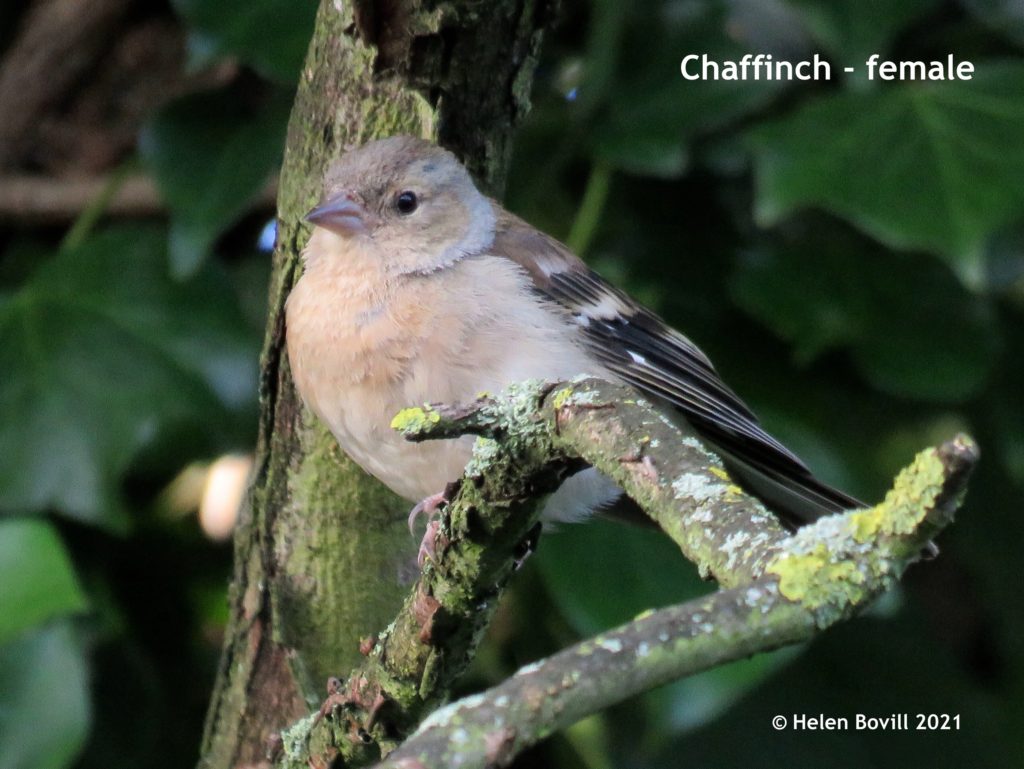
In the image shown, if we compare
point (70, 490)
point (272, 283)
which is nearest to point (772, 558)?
point (272, 283)

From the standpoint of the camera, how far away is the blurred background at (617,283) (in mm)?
2775

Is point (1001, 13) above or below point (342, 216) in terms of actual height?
above

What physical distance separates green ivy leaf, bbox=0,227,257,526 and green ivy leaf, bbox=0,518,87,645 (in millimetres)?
301

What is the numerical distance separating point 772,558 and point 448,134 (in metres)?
1.17

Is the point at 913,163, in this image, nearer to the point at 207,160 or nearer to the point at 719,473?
the point at 207,160

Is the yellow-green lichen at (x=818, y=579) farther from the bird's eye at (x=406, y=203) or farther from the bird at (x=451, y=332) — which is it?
the bird's eye at (x=406, y=203)

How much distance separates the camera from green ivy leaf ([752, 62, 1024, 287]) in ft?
8.65

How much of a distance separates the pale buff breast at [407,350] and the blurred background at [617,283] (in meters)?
0.56

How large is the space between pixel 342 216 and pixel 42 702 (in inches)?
42.9

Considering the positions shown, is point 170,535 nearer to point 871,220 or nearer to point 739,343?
point 739,343

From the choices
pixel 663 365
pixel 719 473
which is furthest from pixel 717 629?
pixel 663 365

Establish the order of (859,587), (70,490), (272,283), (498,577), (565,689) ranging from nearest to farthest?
(565,689)
(859,587)
(498,577)
(272,283)
(70,490)

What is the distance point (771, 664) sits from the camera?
2783mm

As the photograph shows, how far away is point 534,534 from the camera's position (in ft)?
5.48
